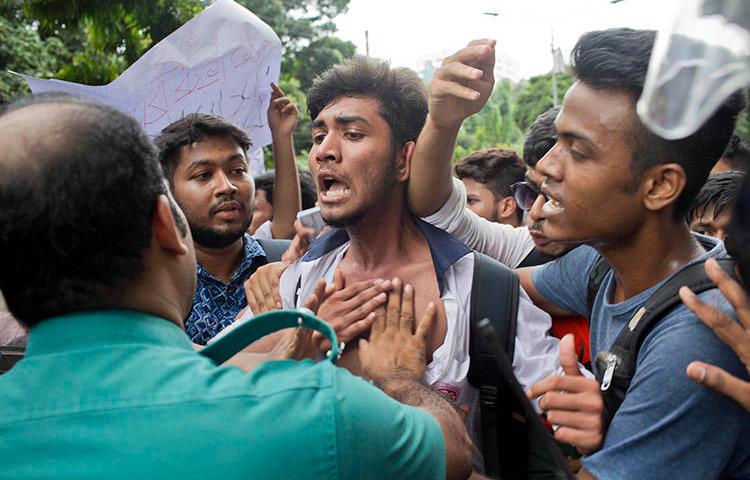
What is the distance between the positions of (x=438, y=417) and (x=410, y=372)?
1.77 feet

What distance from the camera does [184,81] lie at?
350cm

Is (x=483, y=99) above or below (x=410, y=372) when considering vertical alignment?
above

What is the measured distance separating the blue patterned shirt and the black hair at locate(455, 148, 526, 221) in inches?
Answer: 65.7

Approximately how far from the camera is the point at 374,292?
2570 mm

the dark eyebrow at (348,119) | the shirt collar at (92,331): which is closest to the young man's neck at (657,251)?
the dark eyebrow at (348,119)

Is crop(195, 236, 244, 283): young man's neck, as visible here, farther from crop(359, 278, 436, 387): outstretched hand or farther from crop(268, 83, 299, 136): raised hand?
crop(359, 278, 436, 387): outstretched hand

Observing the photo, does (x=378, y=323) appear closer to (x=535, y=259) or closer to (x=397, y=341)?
(x=397, y=341)

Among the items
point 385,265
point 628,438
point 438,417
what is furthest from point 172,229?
point 385,265

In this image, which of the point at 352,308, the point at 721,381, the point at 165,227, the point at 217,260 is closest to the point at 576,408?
the point at 721,381

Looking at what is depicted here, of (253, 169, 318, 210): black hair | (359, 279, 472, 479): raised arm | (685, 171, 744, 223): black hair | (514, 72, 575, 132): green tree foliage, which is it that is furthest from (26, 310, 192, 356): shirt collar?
(514, 72, 575, 132): green tree foliage

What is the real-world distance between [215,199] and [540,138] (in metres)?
1.55

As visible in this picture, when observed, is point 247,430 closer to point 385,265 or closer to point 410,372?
point 410,372

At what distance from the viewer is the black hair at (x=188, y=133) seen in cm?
359

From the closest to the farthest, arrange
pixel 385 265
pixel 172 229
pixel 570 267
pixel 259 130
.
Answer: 1. pixel 172 229
2. pixel 570 267
3. pixel 385 265
4. pixel 259 130
